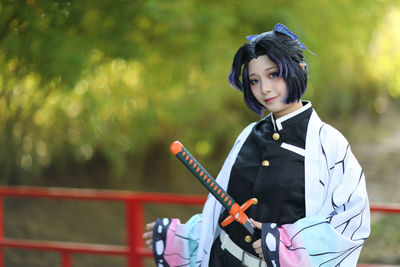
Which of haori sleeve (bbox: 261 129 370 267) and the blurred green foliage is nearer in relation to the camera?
haori sleeve (bbox: 261 129 370 267)

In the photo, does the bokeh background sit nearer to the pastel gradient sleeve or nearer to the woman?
the woman

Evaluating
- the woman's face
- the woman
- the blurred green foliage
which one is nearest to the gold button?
the woman

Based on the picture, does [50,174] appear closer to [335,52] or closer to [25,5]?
[335,52]

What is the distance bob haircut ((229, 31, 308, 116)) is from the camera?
1486 mm

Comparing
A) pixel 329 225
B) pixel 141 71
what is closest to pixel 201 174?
pixel 329 225

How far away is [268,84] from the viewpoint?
152 cm

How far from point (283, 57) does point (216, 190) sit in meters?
0.40

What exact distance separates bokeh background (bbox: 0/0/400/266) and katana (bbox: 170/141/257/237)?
47.9 inches

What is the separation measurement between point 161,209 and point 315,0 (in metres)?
4.32

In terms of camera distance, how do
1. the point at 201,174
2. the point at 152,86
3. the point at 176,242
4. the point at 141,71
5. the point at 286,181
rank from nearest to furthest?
the point at 201,174 < the point at 286,181 < the point at 176,242 < the point at 141,71 < the point at 152,86

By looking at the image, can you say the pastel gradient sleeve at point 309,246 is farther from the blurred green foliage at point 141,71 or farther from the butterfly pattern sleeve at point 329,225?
the blurred green foliage at point 141,71

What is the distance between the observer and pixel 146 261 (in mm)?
6324

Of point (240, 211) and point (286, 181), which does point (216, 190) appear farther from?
point (286, 181)

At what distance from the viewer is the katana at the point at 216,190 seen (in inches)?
53.6
